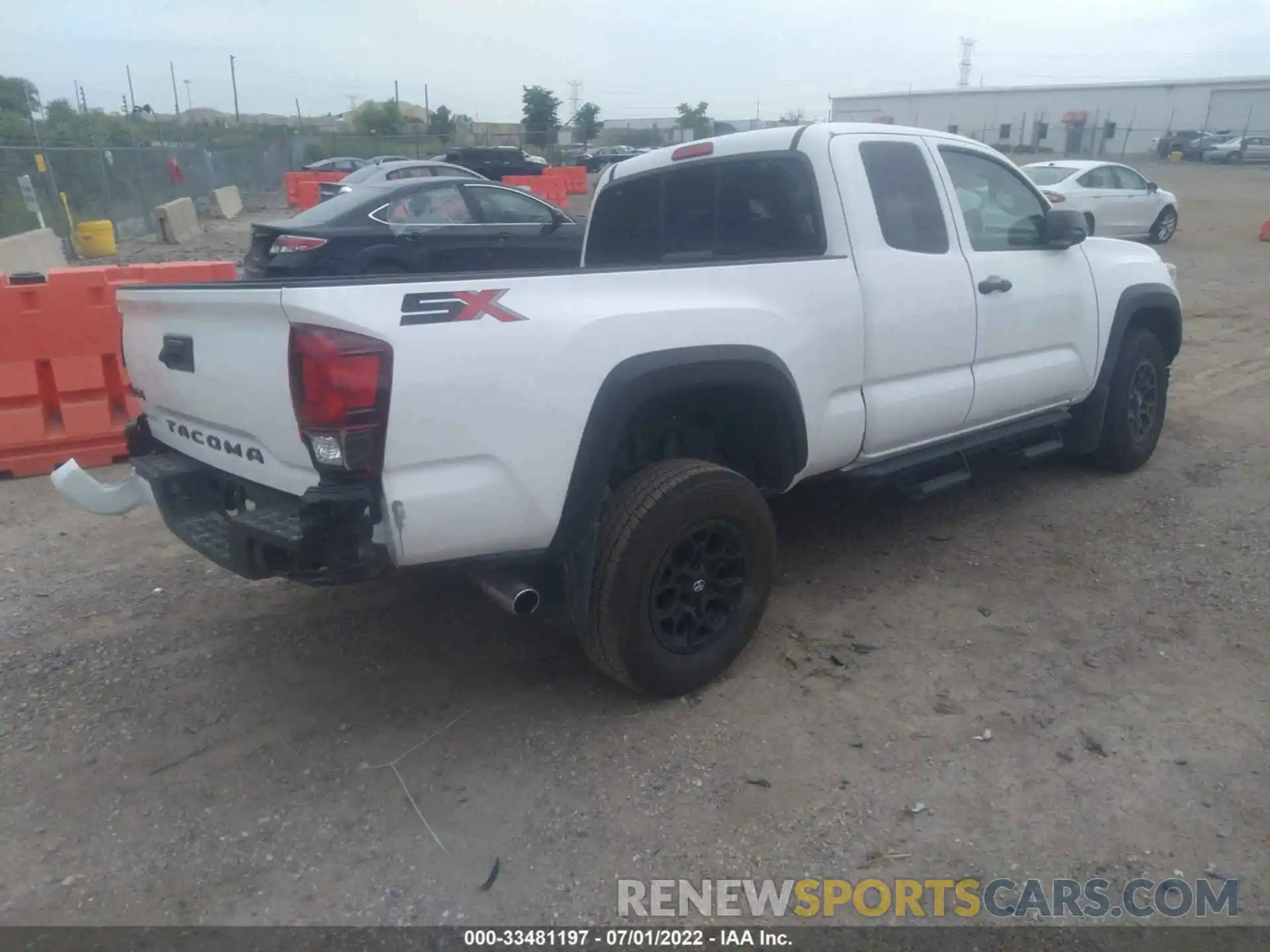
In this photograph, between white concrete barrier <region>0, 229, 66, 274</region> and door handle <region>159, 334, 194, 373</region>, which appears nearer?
door handle <region>159, 334, 194, 373</region>

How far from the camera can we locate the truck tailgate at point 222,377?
2795 mm

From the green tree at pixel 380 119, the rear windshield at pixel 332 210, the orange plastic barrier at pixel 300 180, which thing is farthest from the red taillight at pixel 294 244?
the green tree at pixel 380 119

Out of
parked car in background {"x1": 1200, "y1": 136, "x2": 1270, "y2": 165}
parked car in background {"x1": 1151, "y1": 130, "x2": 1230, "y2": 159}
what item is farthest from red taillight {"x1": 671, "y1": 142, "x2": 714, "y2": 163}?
parked car in background {"x1": 1151, "y1": 130, "x2": 1230, "y2": 159}

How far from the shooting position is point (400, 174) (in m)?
11.8

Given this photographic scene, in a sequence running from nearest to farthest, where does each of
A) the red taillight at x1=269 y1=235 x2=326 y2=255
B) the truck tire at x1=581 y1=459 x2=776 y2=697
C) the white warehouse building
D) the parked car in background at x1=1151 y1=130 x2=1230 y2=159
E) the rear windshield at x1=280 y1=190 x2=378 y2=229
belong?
the truck tire at x1=581 y1=459 x2=776 y2=697, the red taillight at x1=269 y1=235 x2=326 y2=255, the rear windshield at x1=280 y1=190 x2=378 y2=229, the parked car in background at x1=1151 y1=130 x2=1230 y2=159, the white warehouse building

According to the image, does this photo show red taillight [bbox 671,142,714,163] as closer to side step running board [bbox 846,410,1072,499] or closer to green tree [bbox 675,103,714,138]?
side step running board [bbox 846,410,1072,499]

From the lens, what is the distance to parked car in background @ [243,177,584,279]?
31.2 feet

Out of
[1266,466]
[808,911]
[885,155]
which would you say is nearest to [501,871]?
[808,911]

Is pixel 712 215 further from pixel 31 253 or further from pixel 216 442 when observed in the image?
pixel 31 253

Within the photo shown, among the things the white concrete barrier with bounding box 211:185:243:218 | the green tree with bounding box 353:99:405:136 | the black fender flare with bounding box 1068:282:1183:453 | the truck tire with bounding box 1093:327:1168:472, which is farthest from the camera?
the green tree with bounding box 353:99:405:136

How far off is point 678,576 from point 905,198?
200 cm

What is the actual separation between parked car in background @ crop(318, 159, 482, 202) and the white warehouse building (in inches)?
1837

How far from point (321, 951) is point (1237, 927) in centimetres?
232

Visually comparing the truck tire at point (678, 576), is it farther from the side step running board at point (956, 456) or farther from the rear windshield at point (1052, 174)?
the rear windshield at point (1052, 174)
